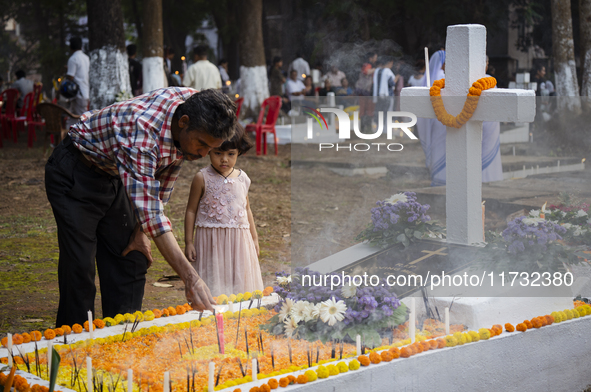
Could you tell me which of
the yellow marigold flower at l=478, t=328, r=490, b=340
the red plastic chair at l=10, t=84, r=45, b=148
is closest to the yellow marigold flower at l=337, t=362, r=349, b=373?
the yellow marigold flower at l=478, t=328, r=490, b=340

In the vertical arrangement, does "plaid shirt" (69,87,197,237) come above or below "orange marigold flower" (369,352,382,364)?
above

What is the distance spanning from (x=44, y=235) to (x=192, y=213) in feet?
11.1

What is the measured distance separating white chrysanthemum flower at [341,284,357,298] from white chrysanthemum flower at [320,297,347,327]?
0.28ft

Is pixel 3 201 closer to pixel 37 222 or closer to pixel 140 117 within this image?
pixel 37 222

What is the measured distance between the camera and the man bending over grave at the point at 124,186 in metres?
2.64

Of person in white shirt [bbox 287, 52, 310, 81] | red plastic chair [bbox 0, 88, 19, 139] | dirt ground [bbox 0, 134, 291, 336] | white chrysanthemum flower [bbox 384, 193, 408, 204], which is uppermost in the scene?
person in white shirt [bbox 287, 52, 310, 81]

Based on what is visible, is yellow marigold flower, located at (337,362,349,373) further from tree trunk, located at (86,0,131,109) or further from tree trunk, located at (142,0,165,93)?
tree trunk, located at (142,0,165,93)

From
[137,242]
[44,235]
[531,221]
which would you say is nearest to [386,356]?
[137,242]

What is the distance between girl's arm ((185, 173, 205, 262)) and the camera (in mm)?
3887

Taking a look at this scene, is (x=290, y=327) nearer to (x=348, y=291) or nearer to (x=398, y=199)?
(x=348, y=291)

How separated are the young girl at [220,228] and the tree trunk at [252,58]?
33.1 feet

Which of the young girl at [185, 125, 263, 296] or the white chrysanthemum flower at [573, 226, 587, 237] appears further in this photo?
the white chrysanthemum flower at [573, 226, 587, 237]

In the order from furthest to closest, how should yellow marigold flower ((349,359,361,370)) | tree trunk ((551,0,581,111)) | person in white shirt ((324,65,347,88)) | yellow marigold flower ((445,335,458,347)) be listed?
person in white shirt ((324,65,347,88)) < tree trunk ((551,0,581,111)) < yellow marigold flower ((445,335,458,347)) < yellow marigold flower ((349,359,361,370))

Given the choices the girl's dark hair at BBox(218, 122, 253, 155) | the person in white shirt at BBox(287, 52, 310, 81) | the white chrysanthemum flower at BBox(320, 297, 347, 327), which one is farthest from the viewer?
the person in white shirt at BBox(287, 52, 310, 81)
